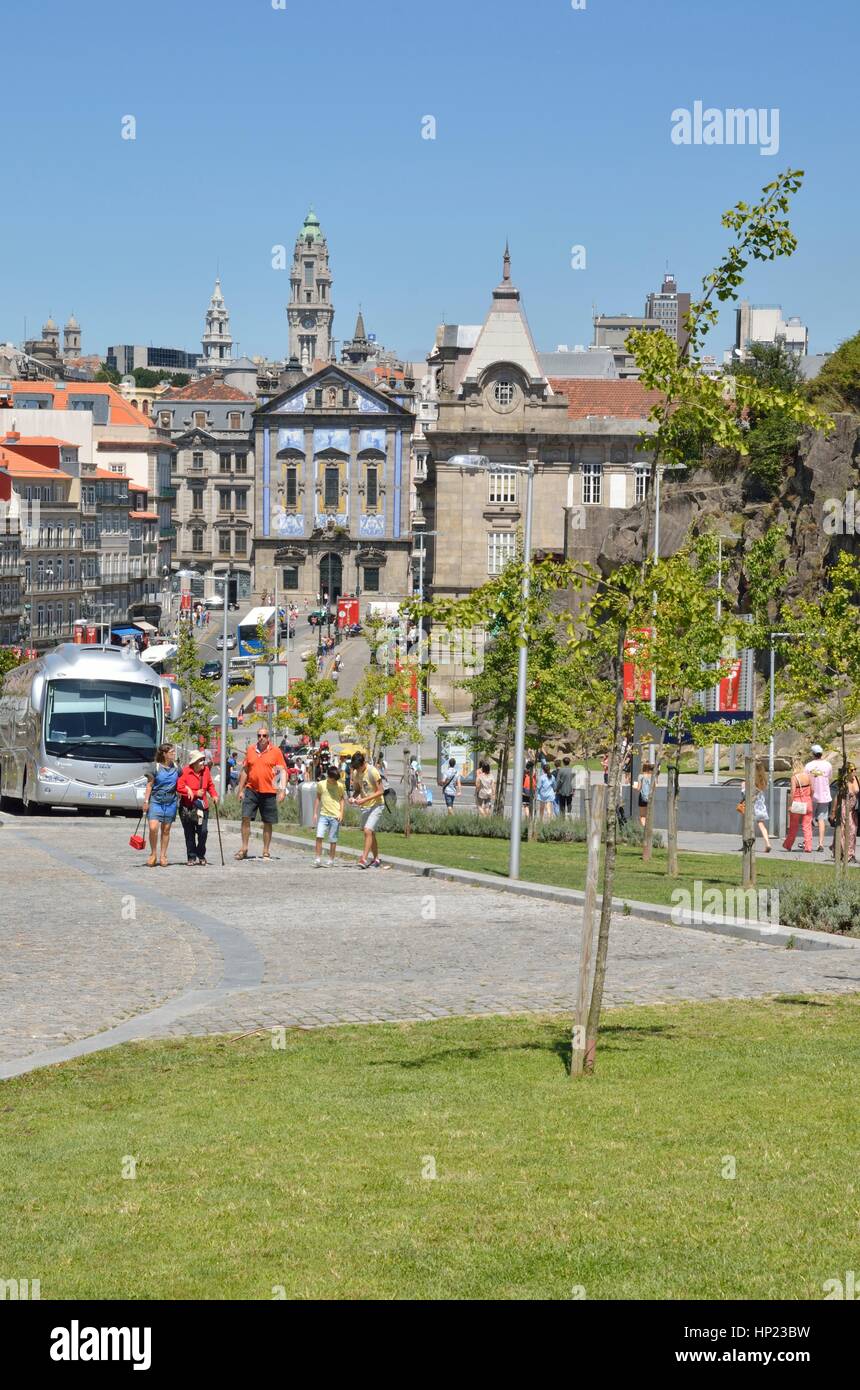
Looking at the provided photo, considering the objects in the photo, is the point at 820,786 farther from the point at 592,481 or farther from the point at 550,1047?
the point at 592,481

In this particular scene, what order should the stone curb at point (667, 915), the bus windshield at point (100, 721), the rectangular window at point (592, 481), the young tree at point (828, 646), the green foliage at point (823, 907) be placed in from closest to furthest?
the stone curb at point (667, 915) < the green foliage at point (823, 907) < the young tree at point (828, 646) < the bus windshield at point (100, 721) < the rectangular window at point (592, 481)

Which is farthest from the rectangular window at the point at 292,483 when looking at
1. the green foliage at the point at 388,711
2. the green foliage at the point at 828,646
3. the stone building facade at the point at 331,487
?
the green foliage at the point at 828,646

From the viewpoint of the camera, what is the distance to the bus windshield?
37969 millimetres

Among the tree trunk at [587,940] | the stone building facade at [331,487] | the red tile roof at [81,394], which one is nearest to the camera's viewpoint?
the tree trunk at [587,940]

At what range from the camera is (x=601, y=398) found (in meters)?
108

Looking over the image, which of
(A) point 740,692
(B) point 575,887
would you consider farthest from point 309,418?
(B) point 575,887

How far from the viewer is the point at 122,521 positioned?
449 feet

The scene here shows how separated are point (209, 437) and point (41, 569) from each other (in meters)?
66.1

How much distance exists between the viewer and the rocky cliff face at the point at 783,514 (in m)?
61.0

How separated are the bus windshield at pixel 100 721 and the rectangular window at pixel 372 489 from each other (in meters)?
121

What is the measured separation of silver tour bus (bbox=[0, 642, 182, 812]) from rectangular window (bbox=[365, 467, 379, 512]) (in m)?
121

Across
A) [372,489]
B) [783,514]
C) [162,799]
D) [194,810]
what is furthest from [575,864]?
[372,489]

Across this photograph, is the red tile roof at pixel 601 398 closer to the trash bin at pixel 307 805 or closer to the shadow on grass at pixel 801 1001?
the trash bin at pixel 307 805

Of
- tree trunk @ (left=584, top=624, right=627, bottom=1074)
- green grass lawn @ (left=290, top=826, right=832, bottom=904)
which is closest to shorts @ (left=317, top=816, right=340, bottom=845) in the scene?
green grass lawn @ (left=290, top=826, right=832, bottom=904)
